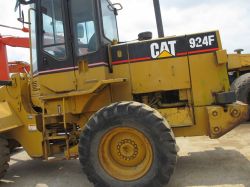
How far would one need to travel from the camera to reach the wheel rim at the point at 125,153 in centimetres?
525

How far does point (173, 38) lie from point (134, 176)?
2305mm

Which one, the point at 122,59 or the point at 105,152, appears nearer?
the point at 105,152

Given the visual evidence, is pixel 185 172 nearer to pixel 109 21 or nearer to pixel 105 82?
pixel 105 82

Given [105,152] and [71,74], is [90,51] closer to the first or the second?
[71,74]

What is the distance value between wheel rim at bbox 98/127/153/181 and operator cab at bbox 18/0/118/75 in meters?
1.36

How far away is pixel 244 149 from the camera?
719 centimetres

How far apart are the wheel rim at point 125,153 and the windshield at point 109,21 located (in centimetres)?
189

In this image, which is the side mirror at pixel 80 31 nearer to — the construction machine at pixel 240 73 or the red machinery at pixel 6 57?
the construction machine at pixel 240 73

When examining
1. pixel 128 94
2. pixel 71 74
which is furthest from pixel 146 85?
pixel 71 74

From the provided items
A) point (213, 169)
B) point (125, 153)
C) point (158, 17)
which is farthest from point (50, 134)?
point (158, 17)

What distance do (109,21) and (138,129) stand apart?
8.50ft

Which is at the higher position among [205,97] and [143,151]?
[205,97]

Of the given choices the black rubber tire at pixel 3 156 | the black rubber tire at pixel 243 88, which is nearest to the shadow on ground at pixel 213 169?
the black rubber tire at pixel 3 156

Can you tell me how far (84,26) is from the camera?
20.0 ft
